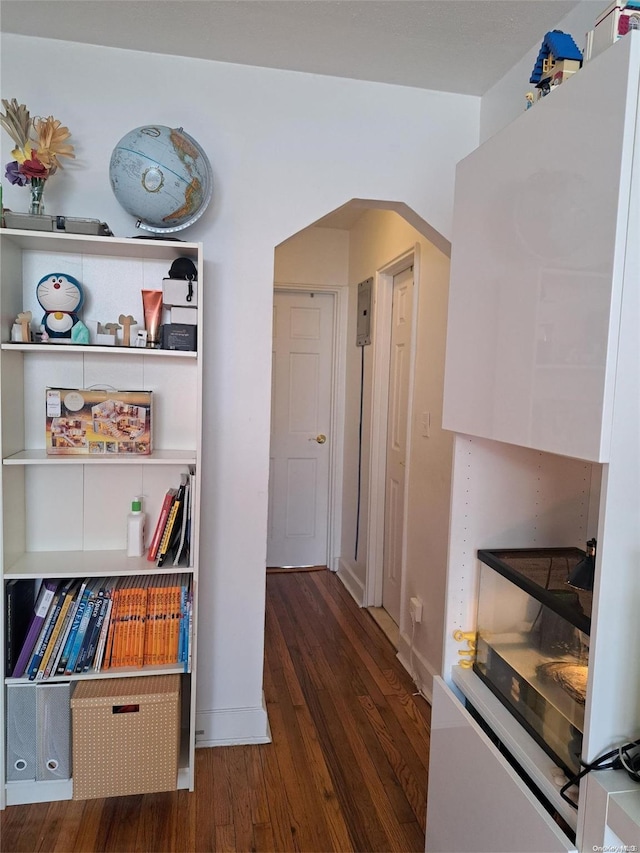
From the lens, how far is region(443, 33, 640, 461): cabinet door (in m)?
0.92

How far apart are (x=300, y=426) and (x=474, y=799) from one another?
311 centimetres

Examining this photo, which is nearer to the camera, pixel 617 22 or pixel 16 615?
pixel 617 22

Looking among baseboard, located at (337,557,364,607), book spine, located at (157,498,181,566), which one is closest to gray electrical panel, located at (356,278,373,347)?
baseboard, located at (337,557,364,607)

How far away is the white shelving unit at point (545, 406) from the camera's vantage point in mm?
926

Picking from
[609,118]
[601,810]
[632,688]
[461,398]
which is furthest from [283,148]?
[601,810]

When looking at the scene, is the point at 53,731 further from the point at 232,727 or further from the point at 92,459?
the point at 92,459

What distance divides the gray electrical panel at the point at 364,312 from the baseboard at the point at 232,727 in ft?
7.47

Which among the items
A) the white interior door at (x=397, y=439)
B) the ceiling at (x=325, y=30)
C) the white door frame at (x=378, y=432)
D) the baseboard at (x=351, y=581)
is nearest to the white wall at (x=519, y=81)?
the ceiling at (x=325, y=30)

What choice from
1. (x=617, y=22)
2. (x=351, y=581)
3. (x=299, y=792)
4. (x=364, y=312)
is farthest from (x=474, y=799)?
(x=364, y=312)

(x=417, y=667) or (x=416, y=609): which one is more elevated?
(x=416, y=609)

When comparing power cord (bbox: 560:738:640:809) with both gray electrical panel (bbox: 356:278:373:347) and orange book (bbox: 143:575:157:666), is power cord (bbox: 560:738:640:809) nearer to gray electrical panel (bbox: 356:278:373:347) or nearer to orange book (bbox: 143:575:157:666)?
orange book (bbox: 143:575:157:666)

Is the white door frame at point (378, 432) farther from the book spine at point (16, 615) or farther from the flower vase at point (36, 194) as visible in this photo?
the book spine at point (16, 615)

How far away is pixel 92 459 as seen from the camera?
1.89 m

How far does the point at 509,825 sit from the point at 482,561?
1.88 ft
